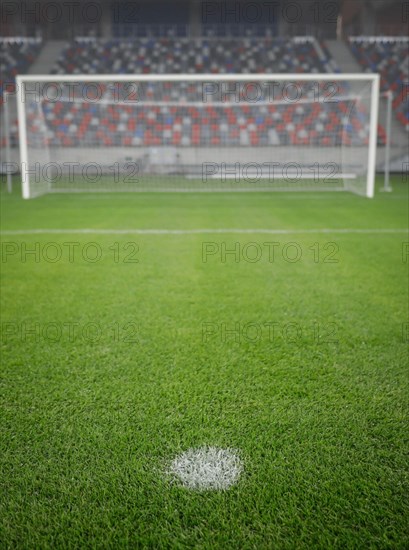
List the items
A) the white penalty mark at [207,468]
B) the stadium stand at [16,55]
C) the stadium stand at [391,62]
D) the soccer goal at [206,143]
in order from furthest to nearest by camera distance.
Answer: the stadium stand at [16,55]
the stadium stand at [391,62]
the soccer goal at [206,143]
the white penalty mark at [207,468]

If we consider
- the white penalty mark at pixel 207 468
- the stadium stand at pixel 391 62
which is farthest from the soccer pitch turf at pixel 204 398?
the stadium stand at pixel 391 62

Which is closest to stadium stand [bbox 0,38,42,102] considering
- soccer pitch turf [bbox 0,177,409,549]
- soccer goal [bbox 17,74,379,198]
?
soccer goal [bbox 17,74,379,198]

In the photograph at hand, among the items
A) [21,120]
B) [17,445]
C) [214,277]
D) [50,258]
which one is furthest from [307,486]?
[21,120]

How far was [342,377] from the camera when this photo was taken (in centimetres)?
237

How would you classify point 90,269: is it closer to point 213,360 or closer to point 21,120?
point 213,360

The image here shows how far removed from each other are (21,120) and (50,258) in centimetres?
584

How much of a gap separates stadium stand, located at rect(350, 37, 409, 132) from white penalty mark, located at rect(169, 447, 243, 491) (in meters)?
20.5

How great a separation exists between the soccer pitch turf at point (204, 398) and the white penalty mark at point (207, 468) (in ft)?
0.12

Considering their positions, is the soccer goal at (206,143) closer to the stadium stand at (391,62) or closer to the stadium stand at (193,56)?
the stadium stand at (391,62)

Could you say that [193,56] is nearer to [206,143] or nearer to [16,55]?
[16,55]

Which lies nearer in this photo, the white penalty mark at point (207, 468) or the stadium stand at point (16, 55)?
the white penalty mark at point (207, 468)

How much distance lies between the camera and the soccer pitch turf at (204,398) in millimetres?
1463

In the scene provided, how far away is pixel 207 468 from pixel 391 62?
25349 mm

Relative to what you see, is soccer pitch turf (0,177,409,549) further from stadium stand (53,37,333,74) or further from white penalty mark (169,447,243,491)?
stadium stand (53,37,333,74)
